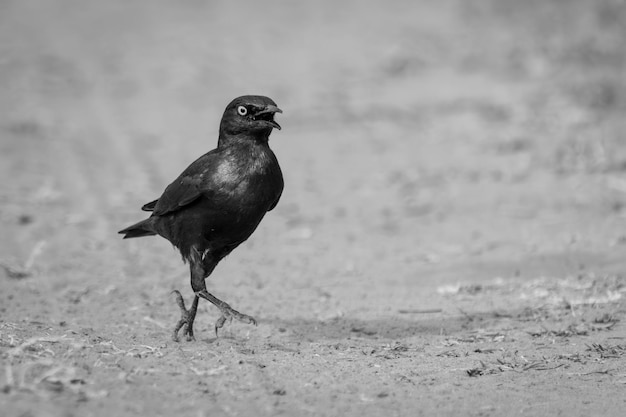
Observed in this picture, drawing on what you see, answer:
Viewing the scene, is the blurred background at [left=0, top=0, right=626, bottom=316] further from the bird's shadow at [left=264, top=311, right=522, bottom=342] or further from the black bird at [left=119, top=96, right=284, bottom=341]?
the black bird at [left=119, top=96, right=284, bottom=341]

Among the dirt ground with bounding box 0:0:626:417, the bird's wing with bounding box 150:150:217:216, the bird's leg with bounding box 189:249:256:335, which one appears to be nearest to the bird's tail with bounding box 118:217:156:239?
the bird's wing with bounding box 150:150:217:216

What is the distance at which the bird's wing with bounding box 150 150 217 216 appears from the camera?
6.01 meters

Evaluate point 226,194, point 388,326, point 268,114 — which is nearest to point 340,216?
point 388,326

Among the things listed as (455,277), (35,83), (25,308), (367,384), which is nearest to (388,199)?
(455,277)

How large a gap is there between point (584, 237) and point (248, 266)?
2.90 meters

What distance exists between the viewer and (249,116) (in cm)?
607

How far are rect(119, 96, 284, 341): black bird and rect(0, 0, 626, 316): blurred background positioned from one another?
44.0 inches

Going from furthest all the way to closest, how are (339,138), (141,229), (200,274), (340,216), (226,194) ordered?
(339,138)
(340,216)
(141,229)
(200,274)
(226,194)

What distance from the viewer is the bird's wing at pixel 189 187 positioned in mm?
6007

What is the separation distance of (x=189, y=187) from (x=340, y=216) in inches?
154

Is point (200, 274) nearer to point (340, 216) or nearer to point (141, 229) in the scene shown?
point (141, 229)

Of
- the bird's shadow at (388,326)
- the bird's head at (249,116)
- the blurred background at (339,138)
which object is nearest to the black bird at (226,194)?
the bird's head at (249,116)

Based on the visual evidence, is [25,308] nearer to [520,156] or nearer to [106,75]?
[520,156]

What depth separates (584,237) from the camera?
27.8 feet
